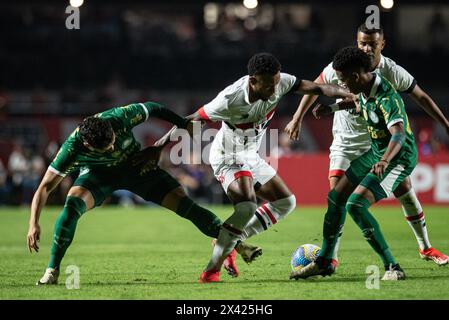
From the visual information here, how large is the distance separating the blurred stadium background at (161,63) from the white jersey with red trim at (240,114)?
1232cm

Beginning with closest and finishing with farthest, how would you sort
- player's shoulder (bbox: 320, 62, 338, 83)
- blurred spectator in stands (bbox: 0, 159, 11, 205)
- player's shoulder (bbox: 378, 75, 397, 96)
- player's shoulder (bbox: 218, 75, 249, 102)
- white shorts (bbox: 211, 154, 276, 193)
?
player's shoulder (bbox: 378, 75, 397, 96), player's shoulder (bbox: 218, 75, 249, 102), white shorts (bbox: 211, 154, 276, 193), player's shoulder (bbox: 320, 62, 338, 83), blurred spectator in stands (bbox: 0, 159, 11, 205)

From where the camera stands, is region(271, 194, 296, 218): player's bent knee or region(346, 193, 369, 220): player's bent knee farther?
region(271, 194, 296, 218): player's bent knee

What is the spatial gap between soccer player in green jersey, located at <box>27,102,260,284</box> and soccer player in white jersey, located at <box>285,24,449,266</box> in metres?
1.26

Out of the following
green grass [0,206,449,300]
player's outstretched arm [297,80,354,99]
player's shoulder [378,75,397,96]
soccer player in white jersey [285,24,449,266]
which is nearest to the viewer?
green grass [0,206,449,300]

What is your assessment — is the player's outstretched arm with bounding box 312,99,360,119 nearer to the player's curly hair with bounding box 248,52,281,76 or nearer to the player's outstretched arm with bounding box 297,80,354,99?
the player's outstretched arm with bounding box 297,80,354,99

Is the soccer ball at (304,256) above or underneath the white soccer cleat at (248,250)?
underneath

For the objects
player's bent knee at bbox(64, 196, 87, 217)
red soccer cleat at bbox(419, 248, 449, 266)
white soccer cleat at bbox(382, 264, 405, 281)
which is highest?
player's bent knee at bbox(64, 196, 87, 217)

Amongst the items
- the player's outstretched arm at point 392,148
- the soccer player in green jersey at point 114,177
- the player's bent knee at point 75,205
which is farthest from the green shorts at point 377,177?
the player's bent knee at point 75,205

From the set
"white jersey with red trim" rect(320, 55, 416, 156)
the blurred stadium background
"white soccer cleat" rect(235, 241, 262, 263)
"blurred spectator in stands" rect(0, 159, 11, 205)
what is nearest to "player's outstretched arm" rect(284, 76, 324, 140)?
"white jersey with red trim" rect(320, 55, 416, 156)

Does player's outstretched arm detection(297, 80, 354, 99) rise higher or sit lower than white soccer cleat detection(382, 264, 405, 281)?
higher

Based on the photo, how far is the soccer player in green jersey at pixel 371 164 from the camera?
298 inches

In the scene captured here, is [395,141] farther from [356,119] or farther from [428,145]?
[428,145]

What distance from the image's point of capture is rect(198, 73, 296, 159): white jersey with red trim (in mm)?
7914

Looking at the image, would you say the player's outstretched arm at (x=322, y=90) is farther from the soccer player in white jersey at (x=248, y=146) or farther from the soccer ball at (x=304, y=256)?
the soccer ball at (x=304, y=256)
